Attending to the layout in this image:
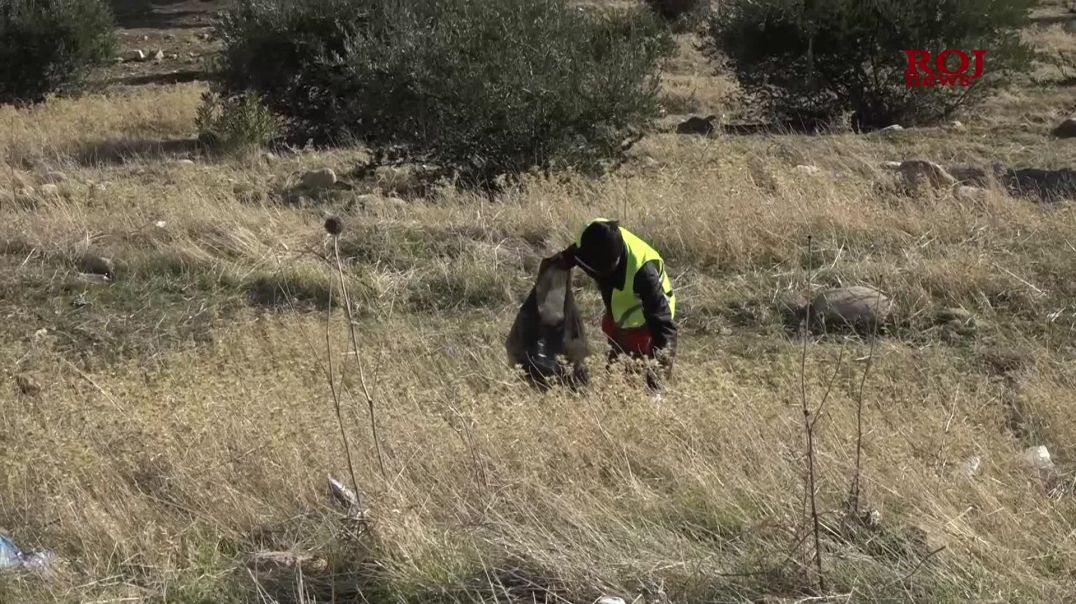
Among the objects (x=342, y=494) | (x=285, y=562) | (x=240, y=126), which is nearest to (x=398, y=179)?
(x=240, y=126)

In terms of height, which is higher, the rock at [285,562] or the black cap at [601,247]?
the black cap at [601,247]

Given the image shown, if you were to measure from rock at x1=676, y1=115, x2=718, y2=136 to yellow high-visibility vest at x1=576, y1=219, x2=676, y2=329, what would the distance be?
1022 cm

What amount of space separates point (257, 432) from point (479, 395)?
998 mm

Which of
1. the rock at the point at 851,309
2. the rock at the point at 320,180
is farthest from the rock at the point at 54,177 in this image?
the rock at the point at 851,309

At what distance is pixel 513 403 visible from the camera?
172 inches

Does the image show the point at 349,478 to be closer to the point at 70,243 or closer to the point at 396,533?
the point at 396,533

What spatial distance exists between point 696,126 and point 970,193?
679 centimetres

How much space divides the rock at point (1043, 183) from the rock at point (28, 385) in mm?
7426

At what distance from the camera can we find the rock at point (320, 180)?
11.2 meters

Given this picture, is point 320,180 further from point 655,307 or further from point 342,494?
point 342,494

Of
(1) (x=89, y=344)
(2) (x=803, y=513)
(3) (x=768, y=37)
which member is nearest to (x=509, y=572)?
(2) (x=803, y=513)

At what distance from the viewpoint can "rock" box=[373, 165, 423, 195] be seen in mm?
11172

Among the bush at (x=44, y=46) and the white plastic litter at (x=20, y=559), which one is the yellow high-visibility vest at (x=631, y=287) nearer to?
the white plastic litter at (x=20, y=559)

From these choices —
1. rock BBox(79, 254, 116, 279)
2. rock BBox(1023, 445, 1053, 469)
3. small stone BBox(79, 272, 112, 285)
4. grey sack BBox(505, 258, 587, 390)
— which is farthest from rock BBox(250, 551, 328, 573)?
rock BBox(79, 254, 116, 279)
